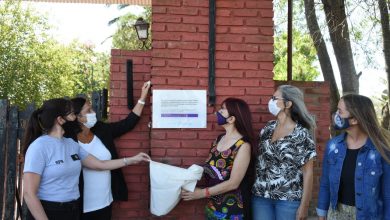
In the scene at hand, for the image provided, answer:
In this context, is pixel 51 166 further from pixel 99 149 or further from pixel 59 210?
pixel 99 149

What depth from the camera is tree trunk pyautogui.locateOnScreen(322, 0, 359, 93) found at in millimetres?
7426

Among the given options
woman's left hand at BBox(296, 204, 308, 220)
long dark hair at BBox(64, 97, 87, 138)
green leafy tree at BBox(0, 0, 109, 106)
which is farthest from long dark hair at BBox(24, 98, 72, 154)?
green leafy tree at BBox(0, 0, 109, 106)

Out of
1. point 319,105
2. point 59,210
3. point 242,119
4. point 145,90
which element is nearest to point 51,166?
point 59,210

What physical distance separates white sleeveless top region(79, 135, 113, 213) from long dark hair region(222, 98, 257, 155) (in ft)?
4.04

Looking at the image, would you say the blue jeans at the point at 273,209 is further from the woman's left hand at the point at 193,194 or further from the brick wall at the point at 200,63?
the brick wall at the point at 200,63

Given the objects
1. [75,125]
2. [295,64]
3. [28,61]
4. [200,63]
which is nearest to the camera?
[75,125]

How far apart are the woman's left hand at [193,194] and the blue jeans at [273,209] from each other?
48cm

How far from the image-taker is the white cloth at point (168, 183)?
12.3ft

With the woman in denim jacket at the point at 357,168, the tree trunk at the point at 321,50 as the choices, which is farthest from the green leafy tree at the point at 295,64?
the woman in denim jacket at the point at 357,168

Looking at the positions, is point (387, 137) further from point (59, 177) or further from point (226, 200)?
point (59, 177)

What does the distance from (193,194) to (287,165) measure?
0.84m

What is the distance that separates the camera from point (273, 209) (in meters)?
3.73

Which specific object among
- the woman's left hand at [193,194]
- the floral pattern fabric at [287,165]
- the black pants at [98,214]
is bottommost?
the black pants at [98,214]

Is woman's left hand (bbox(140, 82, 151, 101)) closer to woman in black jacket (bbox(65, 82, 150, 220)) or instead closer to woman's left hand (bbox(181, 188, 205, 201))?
woman in black jacket (bbox(65, 82, 150, 220))
